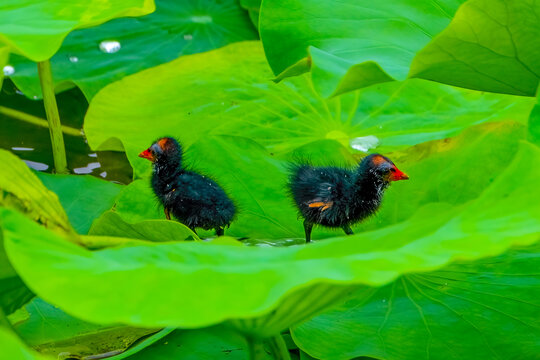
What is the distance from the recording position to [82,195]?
164 cm

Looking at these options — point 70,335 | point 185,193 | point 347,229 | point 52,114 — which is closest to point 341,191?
point 347,229

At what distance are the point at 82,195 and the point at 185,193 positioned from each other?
0.92 ft

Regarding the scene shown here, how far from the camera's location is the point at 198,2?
Answer: 93.3 inches

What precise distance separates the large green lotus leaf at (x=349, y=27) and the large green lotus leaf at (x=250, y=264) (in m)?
0.84

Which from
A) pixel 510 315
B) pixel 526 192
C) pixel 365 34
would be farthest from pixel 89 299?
pixel 365 34

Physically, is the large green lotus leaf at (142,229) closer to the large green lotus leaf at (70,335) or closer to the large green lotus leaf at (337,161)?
the large green lotus leaf at (337,161)

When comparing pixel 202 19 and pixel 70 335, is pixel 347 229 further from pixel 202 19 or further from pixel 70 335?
pixel 202 19

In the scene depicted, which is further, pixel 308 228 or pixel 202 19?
pixel 202 19

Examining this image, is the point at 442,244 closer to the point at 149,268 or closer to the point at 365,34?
the point at 149,268

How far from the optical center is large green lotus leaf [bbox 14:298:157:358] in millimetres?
1239

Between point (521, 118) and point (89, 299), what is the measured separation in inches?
49.0

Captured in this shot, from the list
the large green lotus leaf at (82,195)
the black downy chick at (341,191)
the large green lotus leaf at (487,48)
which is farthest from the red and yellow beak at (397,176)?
the large green lotus leaf at (82,195)

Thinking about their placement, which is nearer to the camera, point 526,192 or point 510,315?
point 526,192

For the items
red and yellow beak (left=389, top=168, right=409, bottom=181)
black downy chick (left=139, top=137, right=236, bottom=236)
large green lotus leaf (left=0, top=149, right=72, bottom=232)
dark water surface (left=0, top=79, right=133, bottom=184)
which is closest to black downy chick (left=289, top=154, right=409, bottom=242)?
red and yellow beak (left=389, top=168, right=409, bottom=181)
